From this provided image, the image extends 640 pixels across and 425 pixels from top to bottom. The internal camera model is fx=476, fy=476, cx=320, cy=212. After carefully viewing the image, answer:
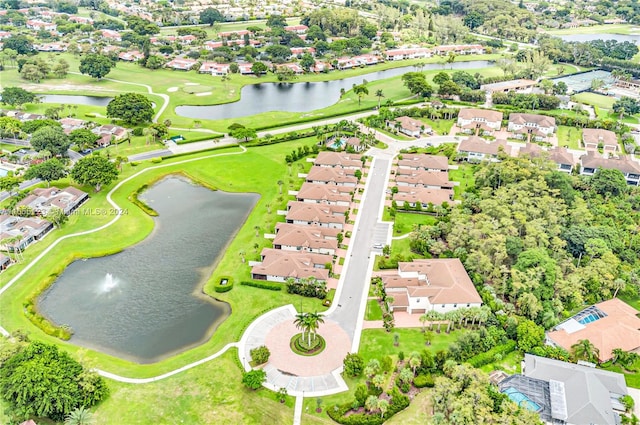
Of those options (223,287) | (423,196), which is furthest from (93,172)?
(423,196)

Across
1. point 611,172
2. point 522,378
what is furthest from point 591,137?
point 522,378

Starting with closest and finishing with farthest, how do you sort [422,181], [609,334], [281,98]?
[609,334], [422,181], [281,98]

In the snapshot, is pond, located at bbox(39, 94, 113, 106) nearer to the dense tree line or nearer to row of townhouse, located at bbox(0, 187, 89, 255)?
row of townhouse, located at bbox(0, 187, 89, 255)

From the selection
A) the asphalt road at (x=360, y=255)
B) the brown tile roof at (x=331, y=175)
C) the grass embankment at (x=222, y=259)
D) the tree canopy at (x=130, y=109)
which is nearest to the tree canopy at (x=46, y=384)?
the grass embankment at (x=222, y=259)

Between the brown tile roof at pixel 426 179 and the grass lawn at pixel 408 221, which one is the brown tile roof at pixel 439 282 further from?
the brown tile roof at pixel 426 179

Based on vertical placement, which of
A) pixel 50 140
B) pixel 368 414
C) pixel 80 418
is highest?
pixel 50 140

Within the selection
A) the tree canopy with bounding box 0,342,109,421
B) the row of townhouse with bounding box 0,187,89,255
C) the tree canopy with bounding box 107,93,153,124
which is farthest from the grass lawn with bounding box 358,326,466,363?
the tree canopy with bounding box 107,93,153,124

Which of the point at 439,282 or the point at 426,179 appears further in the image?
the point at 426,179

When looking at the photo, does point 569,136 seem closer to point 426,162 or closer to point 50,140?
point 426,162
